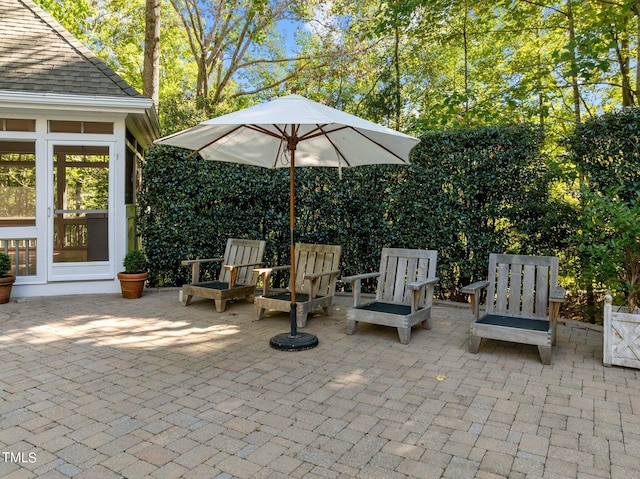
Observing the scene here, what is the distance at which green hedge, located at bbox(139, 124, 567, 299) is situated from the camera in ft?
18.9

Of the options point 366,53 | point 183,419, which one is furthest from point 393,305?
point 366,53

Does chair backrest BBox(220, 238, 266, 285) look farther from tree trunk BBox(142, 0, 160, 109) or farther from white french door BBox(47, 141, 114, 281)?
tree trunk BBox(142, 0, 160, 109)

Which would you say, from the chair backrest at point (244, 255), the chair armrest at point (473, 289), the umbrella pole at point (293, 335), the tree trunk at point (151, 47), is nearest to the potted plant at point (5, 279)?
the chair backrest at point (244, 255)

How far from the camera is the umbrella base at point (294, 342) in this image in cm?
421

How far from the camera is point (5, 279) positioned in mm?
5895

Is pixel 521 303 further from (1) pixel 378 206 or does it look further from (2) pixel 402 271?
(1) pixel 378 206

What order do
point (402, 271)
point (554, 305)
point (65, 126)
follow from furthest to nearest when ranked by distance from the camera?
point (65, 126) → point (402, 271) → point (554, 305)

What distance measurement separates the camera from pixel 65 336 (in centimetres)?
454

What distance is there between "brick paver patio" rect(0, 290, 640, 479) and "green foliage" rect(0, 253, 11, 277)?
144 centimetres

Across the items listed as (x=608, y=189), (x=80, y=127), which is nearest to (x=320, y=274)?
(x=608, y=189)

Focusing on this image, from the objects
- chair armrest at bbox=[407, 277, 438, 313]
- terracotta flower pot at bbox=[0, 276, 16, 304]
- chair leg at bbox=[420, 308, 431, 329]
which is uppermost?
chair armrest at bbox=[407, 277, 438, 313]

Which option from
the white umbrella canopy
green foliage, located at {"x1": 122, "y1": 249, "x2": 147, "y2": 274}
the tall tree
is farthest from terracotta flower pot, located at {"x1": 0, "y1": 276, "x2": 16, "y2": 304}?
the tall tree

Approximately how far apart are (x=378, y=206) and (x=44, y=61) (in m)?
5.58

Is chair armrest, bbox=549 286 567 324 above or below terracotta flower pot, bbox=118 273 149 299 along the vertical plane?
above
